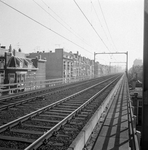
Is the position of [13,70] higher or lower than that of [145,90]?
higher

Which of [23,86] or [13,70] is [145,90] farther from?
[13,70]

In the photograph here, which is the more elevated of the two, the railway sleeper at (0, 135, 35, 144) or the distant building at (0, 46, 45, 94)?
the distant building at (0, 46, 45, 94)

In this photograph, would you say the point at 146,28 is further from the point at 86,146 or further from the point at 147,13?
the point at 86,146

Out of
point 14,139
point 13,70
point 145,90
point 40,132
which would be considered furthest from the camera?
point 13,70

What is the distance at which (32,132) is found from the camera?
6121 mm

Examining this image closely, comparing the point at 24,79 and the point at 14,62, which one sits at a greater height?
the point at 14,62

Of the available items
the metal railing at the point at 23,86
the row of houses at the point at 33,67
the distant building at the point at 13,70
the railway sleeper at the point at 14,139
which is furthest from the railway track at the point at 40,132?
the distant building at the point at 13,70

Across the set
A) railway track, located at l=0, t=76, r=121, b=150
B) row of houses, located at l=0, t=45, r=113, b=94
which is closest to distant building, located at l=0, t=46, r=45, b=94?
row of houses, located at l=0, t=45, r=113, b=94

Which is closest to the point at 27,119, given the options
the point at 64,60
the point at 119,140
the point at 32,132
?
the point at 32,132

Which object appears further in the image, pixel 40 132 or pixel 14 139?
pixel 40 132

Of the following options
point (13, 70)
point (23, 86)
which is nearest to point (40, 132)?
point (23, 86)

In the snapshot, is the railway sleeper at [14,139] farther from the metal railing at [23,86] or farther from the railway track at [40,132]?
the metal railing at [23,86]

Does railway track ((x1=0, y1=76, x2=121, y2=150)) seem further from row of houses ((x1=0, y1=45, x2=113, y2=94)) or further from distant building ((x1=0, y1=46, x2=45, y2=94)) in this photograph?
distant building ((x1=0, y1=46, x2=45, y2=94))

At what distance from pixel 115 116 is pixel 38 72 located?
34130mm
